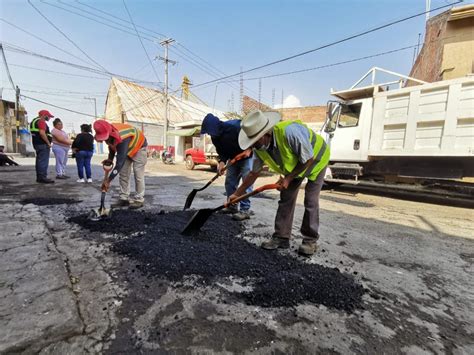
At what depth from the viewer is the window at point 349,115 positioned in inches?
256

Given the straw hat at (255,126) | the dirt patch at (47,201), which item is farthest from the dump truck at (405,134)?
the dirt patch at (47,201)

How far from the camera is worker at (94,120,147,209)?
11.1ft

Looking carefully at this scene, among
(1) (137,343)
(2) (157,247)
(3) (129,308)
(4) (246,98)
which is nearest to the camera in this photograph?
(1) (137,343)

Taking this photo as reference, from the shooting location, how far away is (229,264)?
2.20m

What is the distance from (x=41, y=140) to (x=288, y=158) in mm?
6118

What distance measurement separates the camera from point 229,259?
7.54ft

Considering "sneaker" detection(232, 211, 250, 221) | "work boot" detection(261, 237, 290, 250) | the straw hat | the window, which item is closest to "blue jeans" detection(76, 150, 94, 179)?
"sneaker" detection(232, 211, 250, 221)

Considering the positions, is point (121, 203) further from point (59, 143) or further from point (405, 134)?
point (405, 134)

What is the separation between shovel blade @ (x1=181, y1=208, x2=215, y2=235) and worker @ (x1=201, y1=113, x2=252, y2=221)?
2.74 feet

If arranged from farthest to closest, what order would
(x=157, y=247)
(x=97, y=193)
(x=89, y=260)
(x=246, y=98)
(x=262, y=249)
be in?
1. (x=246, y=98)
2. (x=97, y=193)
3. (x=262, y=249)
4. (x=157, y=247)
5. (x=89, y=260)

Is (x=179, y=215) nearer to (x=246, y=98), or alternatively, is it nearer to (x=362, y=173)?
(x=362, y=173)

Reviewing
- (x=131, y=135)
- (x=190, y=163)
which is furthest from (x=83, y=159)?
(x=190, y=163)

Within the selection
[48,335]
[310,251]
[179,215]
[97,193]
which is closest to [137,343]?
[48,335]

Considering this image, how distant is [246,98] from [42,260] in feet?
83.2
